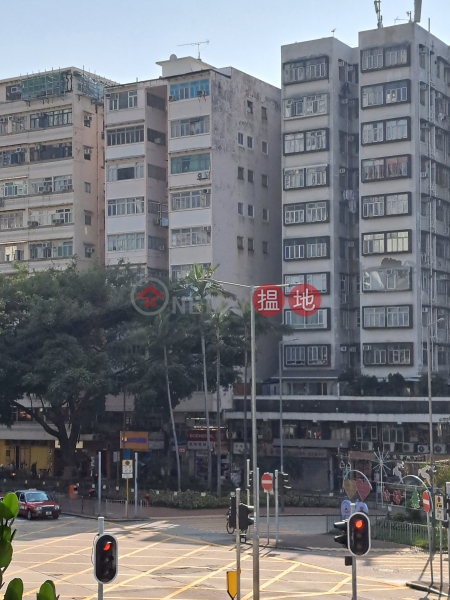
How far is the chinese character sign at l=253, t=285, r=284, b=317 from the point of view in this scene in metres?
65.9

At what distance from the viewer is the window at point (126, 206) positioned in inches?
2874

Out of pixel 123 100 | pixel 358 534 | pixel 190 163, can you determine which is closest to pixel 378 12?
pixel 190 163

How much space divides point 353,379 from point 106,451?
18272mm

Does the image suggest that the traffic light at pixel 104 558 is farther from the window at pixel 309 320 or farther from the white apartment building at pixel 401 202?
the window at pixel 309 320

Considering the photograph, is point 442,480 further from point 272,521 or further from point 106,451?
point 106,451

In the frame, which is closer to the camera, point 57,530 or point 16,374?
point 57,530

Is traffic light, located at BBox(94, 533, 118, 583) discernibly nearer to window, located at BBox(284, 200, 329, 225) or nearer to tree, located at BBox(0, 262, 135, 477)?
tree, located at BBox(0, 262, 135, 477)

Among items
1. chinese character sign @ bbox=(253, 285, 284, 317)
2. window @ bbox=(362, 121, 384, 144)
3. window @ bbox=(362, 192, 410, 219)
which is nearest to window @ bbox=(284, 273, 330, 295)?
chinese character sign @ bbox=(253, 285, 284, 317)

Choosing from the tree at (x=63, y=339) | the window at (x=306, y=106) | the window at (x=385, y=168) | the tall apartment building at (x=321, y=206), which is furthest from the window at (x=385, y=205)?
the tree at (x=63, y=339)

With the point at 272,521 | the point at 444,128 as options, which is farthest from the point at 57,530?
the point at 444,128

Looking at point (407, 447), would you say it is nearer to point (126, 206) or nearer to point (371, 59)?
point (371, 59)

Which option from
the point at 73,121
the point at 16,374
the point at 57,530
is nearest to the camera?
the point at 57,530

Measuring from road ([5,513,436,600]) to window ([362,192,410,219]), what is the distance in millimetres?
31114

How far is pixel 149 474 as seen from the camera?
63.8 metres
